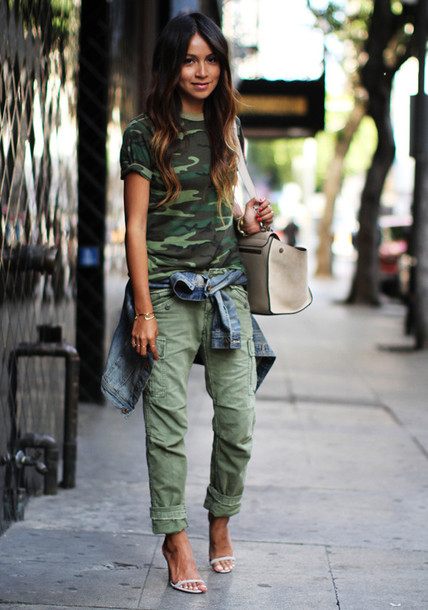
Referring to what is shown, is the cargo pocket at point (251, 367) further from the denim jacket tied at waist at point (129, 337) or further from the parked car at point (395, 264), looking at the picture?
the parked car at point (395, 264)

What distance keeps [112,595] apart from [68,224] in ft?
8.04

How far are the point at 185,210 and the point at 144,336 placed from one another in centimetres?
49

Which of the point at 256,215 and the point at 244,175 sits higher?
the point at 244,175

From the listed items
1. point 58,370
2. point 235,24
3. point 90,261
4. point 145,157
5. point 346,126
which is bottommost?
point 58,370

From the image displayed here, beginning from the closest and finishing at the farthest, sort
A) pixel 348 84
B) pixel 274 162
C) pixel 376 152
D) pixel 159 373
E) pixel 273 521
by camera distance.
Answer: pixel 159 373
pixel 273 521
pixel 376 152
pixel 348 84
pixel 274 162

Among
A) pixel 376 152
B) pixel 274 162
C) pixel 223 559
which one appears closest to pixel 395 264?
pixel 376 152

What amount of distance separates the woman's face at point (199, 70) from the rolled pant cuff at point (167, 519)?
1508 mm

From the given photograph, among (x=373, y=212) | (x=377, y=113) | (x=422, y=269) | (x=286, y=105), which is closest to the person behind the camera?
(x=422, y=269)

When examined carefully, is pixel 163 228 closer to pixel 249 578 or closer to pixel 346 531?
pixel 249 578

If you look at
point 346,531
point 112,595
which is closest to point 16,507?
point 112,595

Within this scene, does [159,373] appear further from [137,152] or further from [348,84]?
[348,84]

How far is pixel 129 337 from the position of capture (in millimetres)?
3531

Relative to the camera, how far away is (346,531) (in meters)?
4.25

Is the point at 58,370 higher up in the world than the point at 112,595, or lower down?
higher up
